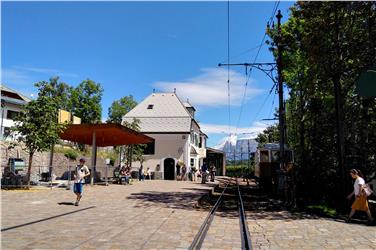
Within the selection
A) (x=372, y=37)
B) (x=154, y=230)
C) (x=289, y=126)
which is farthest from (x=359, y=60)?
(x=289, y=126)

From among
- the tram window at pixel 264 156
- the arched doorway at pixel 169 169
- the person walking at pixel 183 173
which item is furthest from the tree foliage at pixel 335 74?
the arched doorway at pixel 169 169

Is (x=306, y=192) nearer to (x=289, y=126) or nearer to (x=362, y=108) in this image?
(x=362, y=108)

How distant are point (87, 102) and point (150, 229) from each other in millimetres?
60090

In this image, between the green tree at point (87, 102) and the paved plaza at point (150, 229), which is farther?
the green tree at point (87, 102)

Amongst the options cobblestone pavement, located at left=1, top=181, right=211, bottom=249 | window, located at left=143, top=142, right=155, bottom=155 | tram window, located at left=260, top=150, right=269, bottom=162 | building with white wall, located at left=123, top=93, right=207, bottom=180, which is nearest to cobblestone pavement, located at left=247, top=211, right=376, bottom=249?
cobblestone pavement, located at left=1, top=181, right=211, bottom=249

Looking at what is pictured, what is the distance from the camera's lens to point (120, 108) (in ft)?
267

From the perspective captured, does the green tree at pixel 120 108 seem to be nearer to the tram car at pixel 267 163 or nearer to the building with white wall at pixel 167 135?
the building with white wall at pixel 167 135

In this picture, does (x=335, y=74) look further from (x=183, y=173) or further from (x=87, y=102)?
(x=87, y=102)

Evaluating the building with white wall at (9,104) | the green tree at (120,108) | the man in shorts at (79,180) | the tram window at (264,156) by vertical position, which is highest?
the green tree at (120,108)

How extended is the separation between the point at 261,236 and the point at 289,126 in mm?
34636

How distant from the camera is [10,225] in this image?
30.5ft

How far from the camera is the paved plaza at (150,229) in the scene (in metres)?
7.77

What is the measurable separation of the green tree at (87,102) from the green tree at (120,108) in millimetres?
12504

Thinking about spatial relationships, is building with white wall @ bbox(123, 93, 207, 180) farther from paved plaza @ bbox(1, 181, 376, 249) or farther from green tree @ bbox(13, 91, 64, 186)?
paved plaza @ bbox(1, 181, 376, 249)
